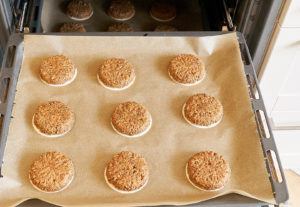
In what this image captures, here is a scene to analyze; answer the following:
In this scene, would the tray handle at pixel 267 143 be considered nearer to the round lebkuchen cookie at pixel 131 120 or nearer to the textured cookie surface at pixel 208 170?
Result: the textured cookie surface at pixel 208 170

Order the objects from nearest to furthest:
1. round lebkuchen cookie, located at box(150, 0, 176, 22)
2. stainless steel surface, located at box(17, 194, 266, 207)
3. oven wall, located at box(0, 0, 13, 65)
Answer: stainless steel surface, located at box(17, 194, 266, 207) → oven wall, located at box(0, 0, 13, 65) → round lebkuchen cookie, located at box(150, 0, 176, 22)

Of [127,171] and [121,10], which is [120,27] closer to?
[121,10]

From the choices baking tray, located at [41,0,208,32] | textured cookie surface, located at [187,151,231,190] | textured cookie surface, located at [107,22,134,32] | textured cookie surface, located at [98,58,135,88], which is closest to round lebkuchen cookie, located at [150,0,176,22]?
baking tray, located at [41,0,208,32]

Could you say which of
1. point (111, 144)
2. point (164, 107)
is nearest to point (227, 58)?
point (164, 107)

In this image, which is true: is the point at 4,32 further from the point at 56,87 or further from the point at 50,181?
the point at 50,181

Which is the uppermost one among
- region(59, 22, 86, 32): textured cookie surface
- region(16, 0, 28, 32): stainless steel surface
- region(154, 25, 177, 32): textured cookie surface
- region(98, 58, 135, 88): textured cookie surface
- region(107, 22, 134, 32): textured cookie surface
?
region(16, 0, 28, 32): stainless steel surface

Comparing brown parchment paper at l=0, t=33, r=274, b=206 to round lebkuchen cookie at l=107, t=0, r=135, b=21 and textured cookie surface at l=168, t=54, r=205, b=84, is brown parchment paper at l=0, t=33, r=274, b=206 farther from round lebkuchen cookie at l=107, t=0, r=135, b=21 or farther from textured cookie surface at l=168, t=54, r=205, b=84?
round lebkuchen cookie at l=107, t=0, r=135, b=21

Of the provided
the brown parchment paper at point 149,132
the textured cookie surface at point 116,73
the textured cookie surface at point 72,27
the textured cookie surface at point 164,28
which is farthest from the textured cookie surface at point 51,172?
the textured cookie surface at point 164,28
